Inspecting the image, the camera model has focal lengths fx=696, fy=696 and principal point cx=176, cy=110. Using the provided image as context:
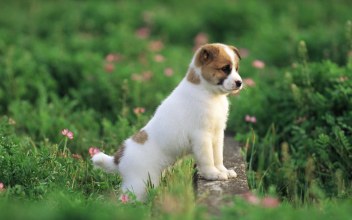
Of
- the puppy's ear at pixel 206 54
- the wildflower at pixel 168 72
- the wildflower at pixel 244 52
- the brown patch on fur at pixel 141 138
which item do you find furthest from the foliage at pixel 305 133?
the wildflower at pixel 244 52

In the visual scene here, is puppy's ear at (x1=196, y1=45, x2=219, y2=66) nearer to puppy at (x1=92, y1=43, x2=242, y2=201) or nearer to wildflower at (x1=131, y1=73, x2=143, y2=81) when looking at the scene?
puppy at (x1=92, y1=43, x2=242, y2=201)

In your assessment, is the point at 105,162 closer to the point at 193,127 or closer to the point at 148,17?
the point at 193,127

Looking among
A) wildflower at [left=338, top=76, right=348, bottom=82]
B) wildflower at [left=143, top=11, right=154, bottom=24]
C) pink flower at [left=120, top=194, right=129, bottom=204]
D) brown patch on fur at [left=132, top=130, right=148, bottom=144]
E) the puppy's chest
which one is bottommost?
pink flower at [left=120, top=194, right=129, bottom=204]

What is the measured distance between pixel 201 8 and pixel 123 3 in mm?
1434

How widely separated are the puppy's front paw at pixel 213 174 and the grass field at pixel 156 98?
179 mm

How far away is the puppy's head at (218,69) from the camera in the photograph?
5.19 m

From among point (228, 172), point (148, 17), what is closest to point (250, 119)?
point (228, 172)

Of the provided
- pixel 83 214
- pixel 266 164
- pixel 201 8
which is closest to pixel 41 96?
pixel 266 164

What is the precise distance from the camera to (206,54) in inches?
207

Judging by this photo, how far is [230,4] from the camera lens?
1229 centimetres

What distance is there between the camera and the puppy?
5227 mm

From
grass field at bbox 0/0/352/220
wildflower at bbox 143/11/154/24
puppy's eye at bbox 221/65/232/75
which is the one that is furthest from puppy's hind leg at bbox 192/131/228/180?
wildflower at bbox 143/11/154/24

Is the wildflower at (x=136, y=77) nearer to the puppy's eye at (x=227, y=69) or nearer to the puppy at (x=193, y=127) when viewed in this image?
the puppy at (x=193, y=127)

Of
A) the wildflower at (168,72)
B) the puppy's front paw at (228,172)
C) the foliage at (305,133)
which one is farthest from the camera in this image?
the wildflower at (168,72)
